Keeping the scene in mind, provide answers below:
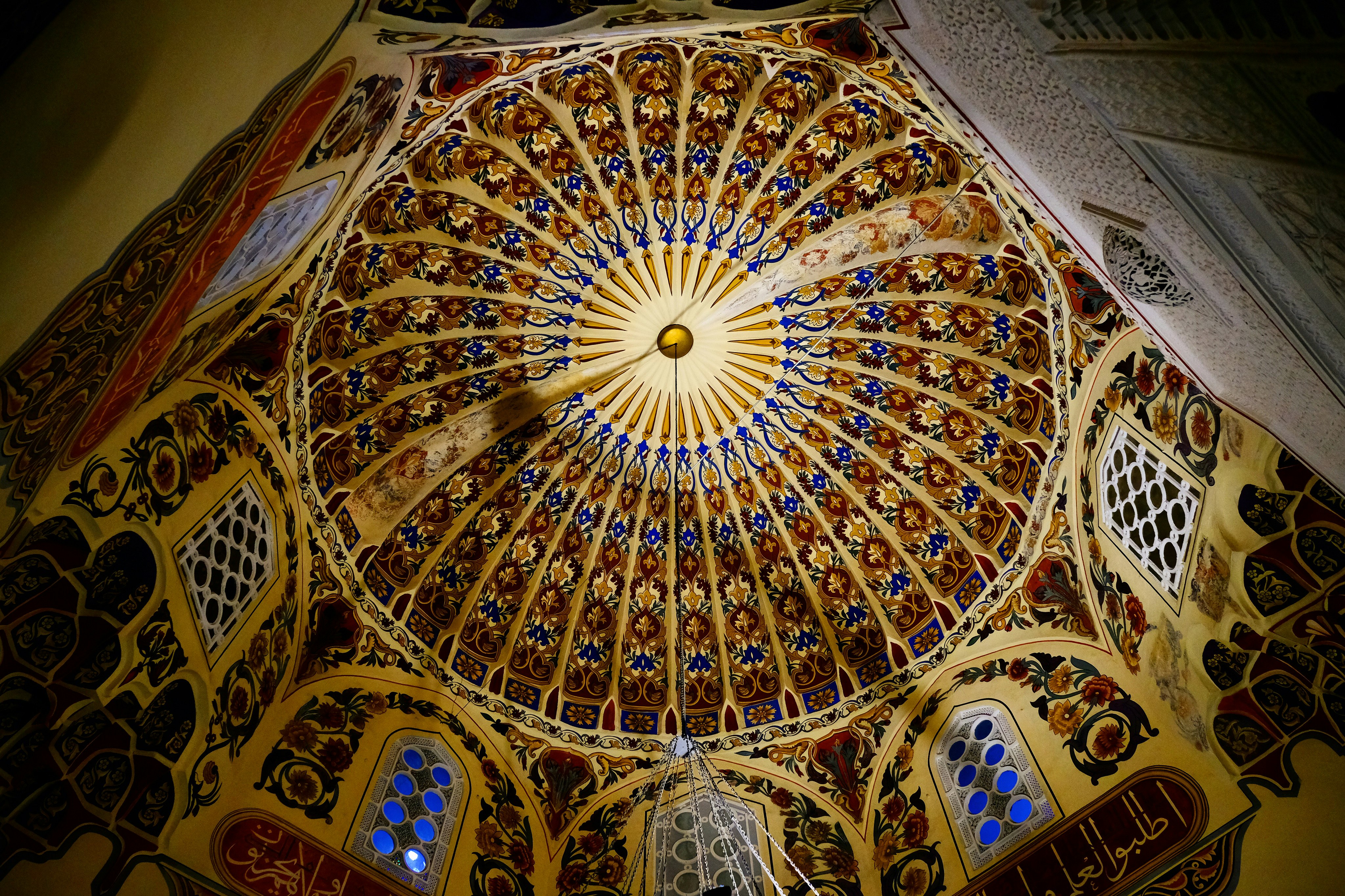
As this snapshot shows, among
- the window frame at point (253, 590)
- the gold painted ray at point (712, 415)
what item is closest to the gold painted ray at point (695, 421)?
the gold painted ray at point (712, 415)

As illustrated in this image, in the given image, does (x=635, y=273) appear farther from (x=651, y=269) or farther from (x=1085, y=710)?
(x=1085, y=710)

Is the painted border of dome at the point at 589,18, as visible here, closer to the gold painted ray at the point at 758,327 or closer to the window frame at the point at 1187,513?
the window frame at the point at 1187,513

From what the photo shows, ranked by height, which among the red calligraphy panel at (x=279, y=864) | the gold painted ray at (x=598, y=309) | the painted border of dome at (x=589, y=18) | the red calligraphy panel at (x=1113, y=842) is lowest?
the red calligraphy panel at (x=1113, y=842)

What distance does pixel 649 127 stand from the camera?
9180 mm

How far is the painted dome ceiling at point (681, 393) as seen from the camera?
8914 millimetres

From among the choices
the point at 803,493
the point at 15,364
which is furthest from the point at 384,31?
the point at 803,493

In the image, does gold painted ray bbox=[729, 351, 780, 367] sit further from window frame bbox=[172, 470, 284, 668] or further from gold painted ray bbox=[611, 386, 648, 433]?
window frame bbox=[172, 470, 284, 668]

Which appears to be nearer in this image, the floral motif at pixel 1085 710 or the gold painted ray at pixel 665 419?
the floral motif at pixel 1085 710

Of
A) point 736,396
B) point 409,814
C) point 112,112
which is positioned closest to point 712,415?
point 736,396

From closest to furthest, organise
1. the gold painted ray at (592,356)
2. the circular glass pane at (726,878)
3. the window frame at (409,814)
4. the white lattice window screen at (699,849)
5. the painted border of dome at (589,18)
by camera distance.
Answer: the painted border of dome at (589,18) → the window frame at (409,814) → the circular glass pane at (726,878) → the white lattice window screen at (699,849) → the gold painted ray at (592,356)

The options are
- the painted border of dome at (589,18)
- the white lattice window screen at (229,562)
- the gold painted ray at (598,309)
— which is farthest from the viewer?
the gold painted ray at (598,309)

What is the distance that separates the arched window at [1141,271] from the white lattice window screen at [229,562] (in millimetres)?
6635

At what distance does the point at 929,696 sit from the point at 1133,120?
23.2 ft

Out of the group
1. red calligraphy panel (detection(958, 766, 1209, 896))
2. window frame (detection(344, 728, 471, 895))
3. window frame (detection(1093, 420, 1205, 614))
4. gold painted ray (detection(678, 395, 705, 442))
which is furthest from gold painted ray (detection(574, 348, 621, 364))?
red calligraphy panel (detection(958, 766, 1209, 896))
